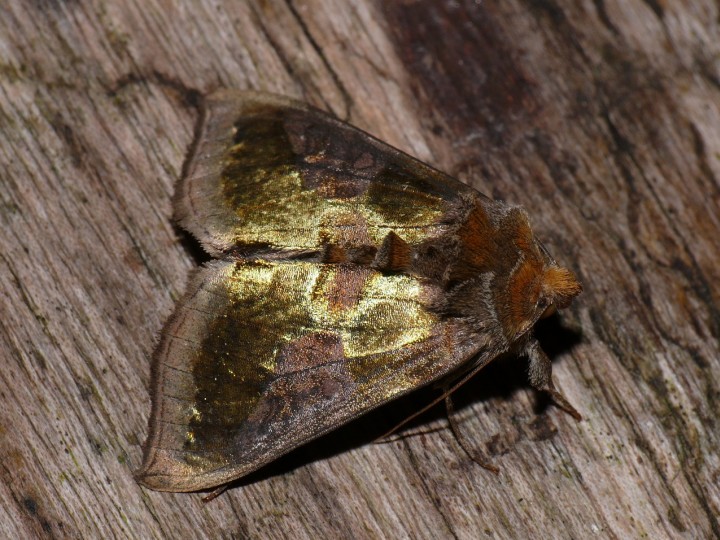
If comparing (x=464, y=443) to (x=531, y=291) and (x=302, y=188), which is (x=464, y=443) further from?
(x=302, y=188)

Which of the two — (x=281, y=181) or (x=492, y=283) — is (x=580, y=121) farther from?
(x=281, y=181)

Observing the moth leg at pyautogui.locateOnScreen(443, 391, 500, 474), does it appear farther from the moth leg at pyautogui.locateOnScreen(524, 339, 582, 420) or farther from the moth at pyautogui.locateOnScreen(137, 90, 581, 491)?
the moth leg at pyautogui.locateOnScreen(524, 339, 582, 420)

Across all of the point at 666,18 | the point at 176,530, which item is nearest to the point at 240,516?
the point at 176,530

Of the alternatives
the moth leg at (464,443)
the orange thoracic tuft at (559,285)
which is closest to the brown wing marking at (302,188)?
the orange thoracic tuft at (559,285)

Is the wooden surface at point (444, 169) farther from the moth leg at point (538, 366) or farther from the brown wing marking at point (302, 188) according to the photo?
the brown wing marking at point (302, 188)

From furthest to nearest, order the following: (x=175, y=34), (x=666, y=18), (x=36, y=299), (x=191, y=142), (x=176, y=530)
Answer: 1. (x=666, y=18)
2. (x=175, y=34)
3. (x=191, y=142)
4. (x=36, y=299)
5. (x=176, y=530)

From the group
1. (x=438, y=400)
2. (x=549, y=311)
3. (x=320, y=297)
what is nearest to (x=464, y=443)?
(x=438, y=400)
